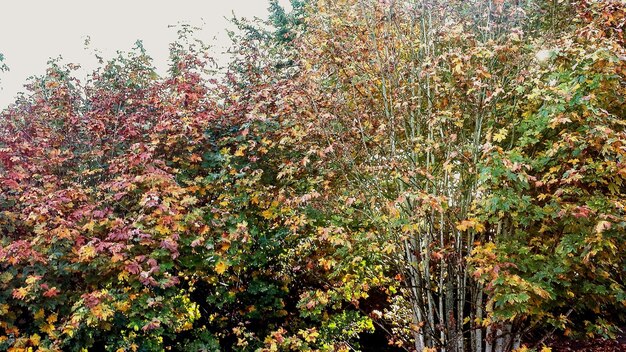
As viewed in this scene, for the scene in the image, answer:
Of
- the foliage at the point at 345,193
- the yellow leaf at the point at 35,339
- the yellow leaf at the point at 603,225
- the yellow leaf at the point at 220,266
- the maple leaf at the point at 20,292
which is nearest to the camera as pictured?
the yellow leaf at the point at 603,225

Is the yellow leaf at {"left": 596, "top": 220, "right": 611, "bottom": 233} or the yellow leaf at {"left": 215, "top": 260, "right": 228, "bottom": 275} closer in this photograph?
the yellow leaf at {"left": 596, "top": 220, "right": 611, "bottom": 233}

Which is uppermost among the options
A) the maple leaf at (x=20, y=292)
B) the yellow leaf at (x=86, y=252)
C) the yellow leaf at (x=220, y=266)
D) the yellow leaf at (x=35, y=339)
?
the yellow leaf at (x=86, y=252)

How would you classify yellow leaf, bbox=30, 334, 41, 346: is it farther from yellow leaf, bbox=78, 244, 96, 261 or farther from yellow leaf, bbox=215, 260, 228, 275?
yellow leaf, bbox=215, 260, 228, 275

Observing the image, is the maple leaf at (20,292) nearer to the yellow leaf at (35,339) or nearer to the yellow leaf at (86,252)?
the yellow leaf at (35,339)

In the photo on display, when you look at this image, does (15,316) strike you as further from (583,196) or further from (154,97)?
(583,196)

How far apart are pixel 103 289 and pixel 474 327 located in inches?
150

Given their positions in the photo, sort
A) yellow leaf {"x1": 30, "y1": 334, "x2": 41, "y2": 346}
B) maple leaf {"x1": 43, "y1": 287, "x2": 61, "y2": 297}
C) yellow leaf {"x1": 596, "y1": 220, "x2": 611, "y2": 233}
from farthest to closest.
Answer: yellow leaf {"x1": 30, "y1": 334, "x2": 41, "y2": 346} < maple leaf {"x1": 43, "y1": 287, "x2": 61, "y2": 297} < yellow leaf {"x1": 596, "y1": 220, "x2": 611, "y2": 233}

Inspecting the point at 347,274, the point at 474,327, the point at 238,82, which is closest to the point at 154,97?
the point at 238,82

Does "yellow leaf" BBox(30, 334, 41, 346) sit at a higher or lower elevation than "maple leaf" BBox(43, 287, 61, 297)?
lower

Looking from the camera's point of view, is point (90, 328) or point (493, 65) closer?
point (90, 328)

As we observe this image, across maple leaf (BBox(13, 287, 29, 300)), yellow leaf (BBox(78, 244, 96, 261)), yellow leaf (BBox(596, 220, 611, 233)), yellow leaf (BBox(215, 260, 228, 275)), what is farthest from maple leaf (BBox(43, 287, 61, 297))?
yellow leaf (BBox(596, 220, 611, 233))

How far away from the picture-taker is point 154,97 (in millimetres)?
5668

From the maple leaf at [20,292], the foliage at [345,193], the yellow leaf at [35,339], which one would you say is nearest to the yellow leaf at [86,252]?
the foliage at [345,193]

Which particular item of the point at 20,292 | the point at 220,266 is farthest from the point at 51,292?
the point at 220,266
